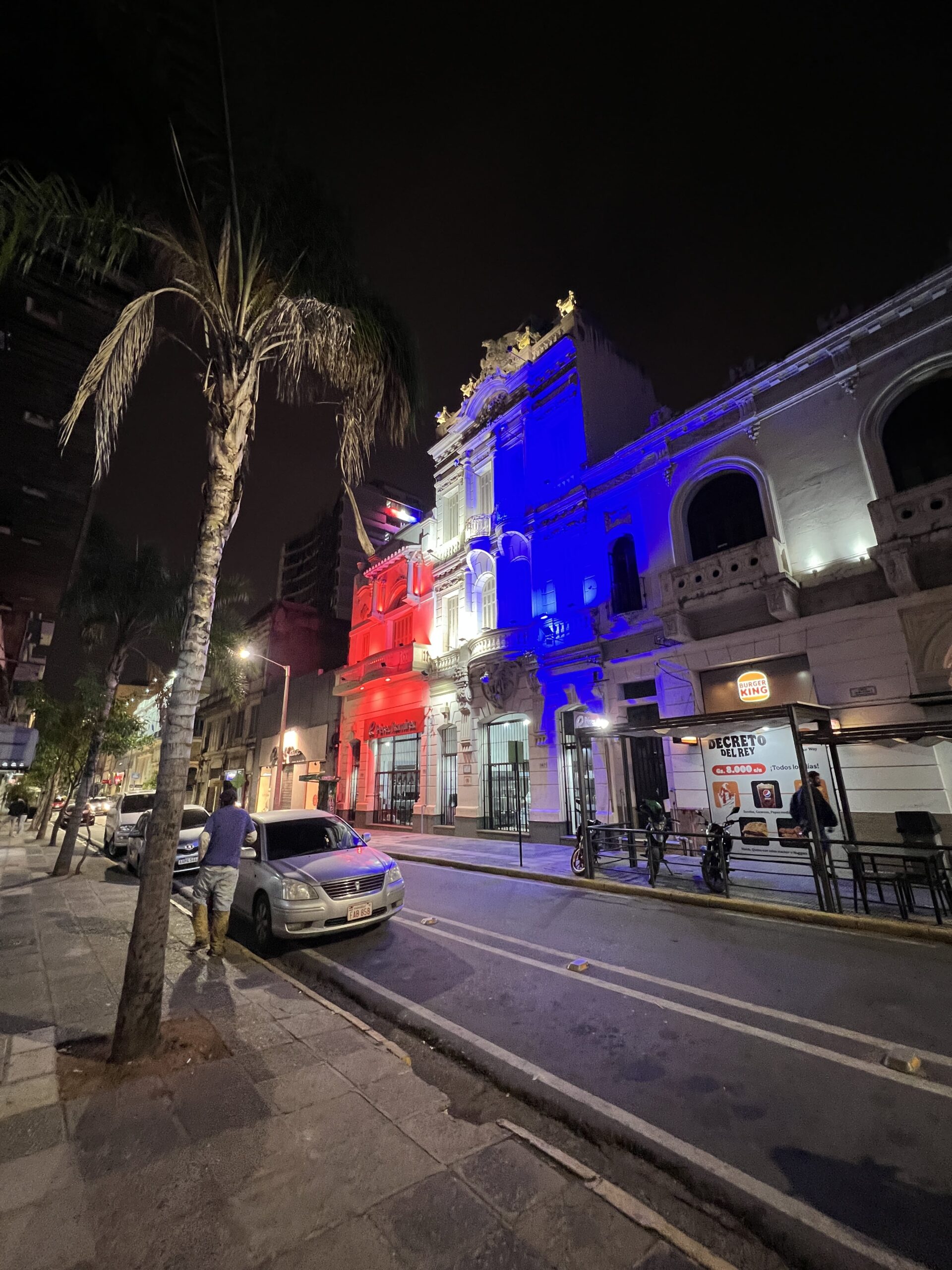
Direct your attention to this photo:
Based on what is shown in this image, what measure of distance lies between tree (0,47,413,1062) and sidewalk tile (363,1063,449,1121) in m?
2.00

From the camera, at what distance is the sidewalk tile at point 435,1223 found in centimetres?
243

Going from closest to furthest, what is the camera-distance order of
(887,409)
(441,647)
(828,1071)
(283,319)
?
(828,1071) → (283,319) → (887,409) → (441,647)

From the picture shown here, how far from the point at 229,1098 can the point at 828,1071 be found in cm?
443

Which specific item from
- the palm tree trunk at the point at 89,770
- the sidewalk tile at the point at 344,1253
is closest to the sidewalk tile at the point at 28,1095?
the sidewalk tile at the point at 344,1253

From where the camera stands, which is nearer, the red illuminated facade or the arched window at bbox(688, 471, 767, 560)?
the arched window at bbox(688, 471, 767, 560)

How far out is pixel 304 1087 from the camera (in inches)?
150

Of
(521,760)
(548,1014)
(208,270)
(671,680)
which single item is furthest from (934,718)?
(208,270)

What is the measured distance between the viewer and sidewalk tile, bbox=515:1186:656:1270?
244cm

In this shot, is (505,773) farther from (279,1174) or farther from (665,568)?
(279,1174)

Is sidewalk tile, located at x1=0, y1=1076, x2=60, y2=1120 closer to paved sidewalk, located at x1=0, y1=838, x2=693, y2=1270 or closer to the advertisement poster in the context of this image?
paved sidewalk, located at x1=0, y1=838, x2=693, y2=1270

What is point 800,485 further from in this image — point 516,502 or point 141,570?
point 141,570

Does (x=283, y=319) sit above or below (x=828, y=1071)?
above

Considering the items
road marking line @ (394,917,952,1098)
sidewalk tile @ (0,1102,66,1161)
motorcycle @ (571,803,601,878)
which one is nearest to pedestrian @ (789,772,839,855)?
motorcycle @ (571,803,601,878)

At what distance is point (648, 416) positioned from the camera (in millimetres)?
23609
